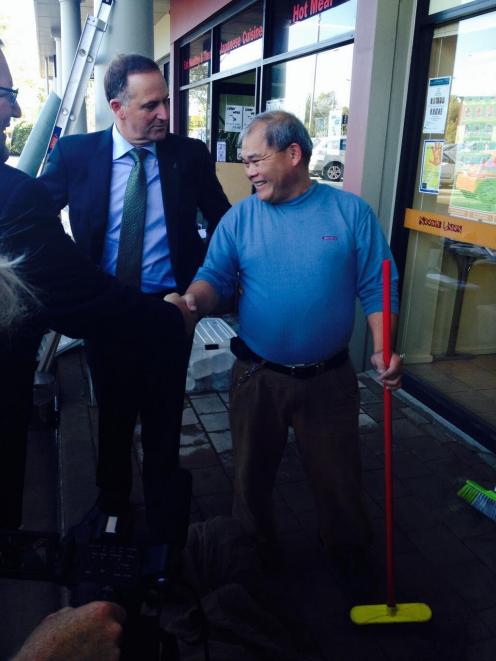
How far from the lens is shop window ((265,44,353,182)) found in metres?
5.19

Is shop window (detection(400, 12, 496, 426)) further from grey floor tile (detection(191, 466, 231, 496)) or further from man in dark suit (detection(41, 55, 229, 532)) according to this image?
man in dark suit (detection(41, 55, 229, 532))

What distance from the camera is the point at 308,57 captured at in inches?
226

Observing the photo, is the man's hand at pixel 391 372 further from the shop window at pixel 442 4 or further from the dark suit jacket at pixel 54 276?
the shop window at pixel 442 4

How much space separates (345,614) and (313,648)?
0.31 m

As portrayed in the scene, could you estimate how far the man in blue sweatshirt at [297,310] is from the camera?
241cm

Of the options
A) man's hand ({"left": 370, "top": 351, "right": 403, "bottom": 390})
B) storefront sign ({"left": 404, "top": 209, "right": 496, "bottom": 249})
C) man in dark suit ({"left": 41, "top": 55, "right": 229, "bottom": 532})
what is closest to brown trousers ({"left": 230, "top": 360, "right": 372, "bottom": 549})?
man's hand ({"left": 370, "top": 351, "right": 403, "bottom": 390})

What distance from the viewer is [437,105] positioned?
4.20 metres

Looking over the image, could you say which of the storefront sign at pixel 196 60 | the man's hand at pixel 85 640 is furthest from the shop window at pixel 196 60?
the man's hand at pixel 85 640

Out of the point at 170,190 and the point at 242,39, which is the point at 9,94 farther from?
the point at 242,39

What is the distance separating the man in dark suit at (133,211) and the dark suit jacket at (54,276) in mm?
919

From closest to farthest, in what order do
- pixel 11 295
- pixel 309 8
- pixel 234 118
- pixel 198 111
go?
pixel 11 295
pixel 309 8
pixel 234 118
pixel 198 111

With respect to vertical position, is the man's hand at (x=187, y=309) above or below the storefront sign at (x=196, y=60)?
below

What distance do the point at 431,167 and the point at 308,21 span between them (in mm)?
2374

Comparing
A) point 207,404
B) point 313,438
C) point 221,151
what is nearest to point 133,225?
point 313,438
